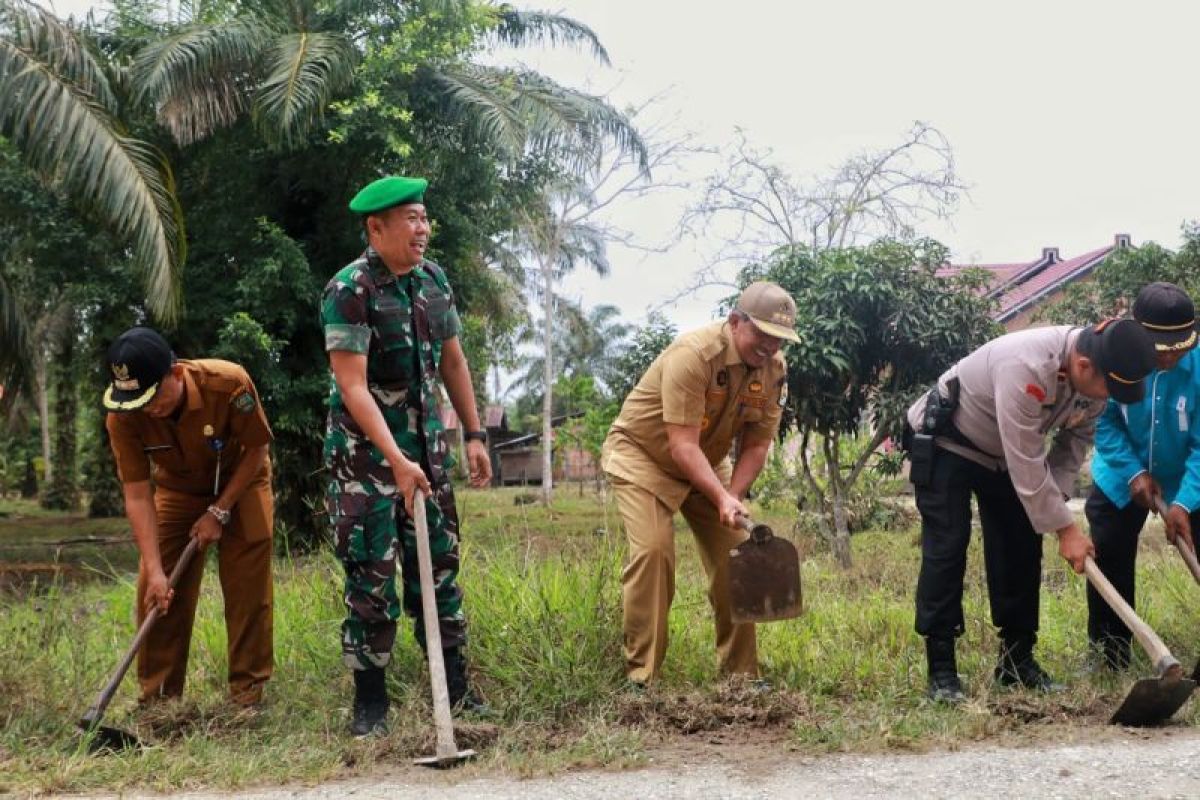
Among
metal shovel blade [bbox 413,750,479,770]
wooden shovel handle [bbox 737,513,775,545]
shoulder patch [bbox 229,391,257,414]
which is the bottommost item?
metal shovel blade [bbox 413,750,479,770]

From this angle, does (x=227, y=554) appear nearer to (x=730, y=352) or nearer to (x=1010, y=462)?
(x=730, y=352)

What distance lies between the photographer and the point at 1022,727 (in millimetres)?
4117

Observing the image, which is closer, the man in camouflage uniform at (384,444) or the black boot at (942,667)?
the man in camouflage uniform at (384,444)

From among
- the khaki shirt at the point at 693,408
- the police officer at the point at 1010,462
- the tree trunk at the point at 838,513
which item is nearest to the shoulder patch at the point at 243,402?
the khaki shirt at the point at 693,408

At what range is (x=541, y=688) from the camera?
4.49 meters

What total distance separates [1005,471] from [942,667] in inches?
31.7

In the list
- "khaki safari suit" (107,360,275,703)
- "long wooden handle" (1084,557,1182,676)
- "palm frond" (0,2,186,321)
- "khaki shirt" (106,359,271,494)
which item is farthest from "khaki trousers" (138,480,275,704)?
"palm frond" (0,2,186,321)

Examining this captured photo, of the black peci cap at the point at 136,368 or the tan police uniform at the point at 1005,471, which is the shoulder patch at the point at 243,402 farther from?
the tan police uniform at the point at 1005,471

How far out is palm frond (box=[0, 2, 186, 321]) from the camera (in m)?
10.2

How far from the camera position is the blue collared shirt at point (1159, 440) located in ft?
15.4

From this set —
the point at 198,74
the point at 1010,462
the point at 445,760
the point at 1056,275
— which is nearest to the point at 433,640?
the point at 445,760

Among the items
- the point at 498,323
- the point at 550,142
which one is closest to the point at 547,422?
the point at 498,323

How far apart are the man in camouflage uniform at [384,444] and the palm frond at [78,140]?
22.8ft

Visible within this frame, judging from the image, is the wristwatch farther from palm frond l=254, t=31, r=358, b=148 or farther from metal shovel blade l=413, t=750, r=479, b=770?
palm frond l=254, t=31, r=358, b=148
